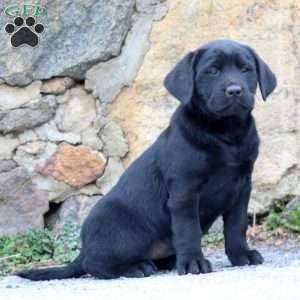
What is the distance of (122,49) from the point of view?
23.2ft

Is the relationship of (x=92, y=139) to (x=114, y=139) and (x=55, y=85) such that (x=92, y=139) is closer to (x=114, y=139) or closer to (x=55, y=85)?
(x=114, y=139)

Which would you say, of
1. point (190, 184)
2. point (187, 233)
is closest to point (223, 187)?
point (190, 184)

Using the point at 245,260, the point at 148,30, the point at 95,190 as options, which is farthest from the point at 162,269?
the point at 148,30

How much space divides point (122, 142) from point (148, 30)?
0.85 meters

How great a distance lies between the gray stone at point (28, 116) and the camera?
7051mm

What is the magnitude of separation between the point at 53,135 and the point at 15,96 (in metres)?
0.40

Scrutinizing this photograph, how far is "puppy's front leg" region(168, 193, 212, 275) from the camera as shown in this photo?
5125 mm

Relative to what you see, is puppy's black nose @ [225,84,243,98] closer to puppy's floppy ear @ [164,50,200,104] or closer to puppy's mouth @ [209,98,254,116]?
puppy's mouth @ [209,98,254,116]

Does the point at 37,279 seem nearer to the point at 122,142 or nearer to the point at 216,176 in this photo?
the point at 216,176

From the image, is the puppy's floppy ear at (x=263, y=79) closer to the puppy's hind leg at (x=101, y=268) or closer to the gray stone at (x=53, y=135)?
the puppy's hind leg at (x=101, y=268)

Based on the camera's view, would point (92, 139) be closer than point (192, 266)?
No

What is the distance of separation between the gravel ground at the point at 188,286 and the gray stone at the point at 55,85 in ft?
6.18

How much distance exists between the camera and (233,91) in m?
5.08

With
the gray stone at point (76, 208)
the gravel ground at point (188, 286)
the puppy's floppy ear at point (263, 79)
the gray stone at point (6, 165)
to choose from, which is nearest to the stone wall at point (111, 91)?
the gray stone at point (6, 165)
